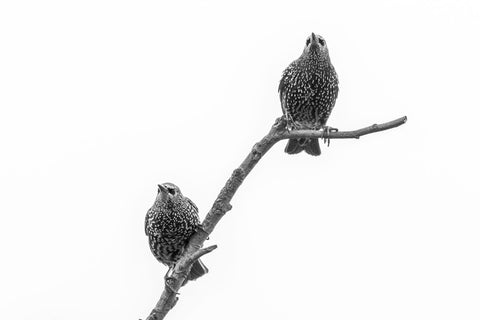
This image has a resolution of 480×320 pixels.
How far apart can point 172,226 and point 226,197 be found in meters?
4.08

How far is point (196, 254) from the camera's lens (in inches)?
223

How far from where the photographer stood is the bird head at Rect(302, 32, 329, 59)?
35.4 ft

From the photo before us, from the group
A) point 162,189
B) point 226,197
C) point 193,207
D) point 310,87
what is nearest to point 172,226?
point 193,207

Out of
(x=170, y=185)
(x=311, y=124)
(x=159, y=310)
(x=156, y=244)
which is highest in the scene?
(x=311, y=124)

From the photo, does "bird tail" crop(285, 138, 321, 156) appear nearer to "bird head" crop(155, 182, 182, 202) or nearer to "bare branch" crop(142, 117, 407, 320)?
"bird head" crop(155, 182, 182, 202)

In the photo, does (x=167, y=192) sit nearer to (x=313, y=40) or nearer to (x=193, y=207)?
(x=193, y=207)

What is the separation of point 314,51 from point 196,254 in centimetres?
580

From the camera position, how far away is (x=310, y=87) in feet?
36.2

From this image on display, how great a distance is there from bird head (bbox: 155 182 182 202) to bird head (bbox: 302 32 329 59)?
2552mm

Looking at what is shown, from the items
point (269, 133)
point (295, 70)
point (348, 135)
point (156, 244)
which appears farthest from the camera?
point (295, 70)

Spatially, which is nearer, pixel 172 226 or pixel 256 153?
pixel 256 153

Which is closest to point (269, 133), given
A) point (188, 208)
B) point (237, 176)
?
point (237, 176)

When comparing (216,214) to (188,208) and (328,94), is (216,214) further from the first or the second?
(328,94)

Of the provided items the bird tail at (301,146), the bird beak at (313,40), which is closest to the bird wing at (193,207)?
the bird tail at (301,146)
